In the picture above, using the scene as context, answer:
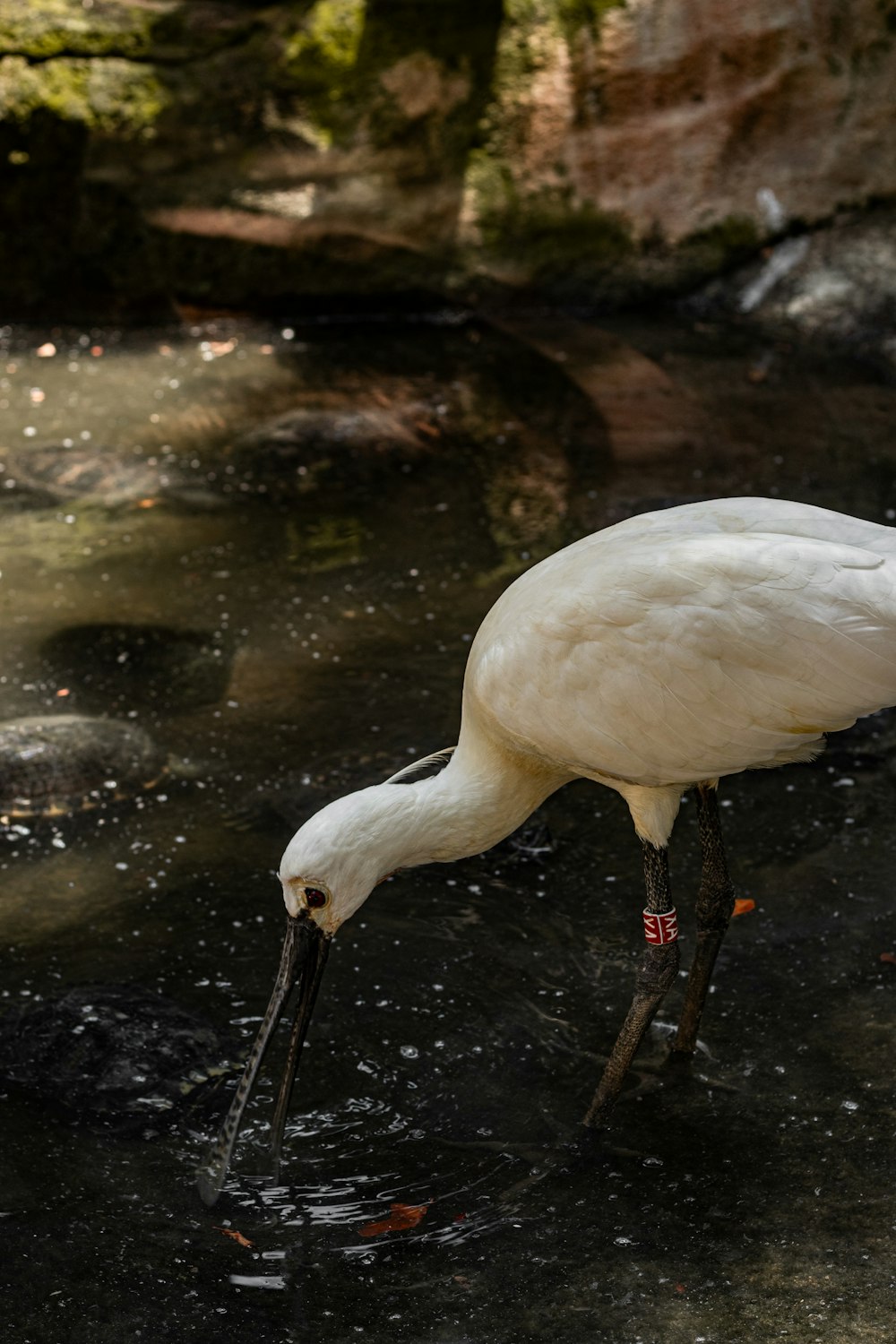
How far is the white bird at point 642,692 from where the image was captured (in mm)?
3305

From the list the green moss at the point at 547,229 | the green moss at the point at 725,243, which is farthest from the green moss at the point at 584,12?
the green moss at the point at 725,243

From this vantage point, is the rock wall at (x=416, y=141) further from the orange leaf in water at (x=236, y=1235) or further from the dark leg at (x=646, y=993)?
the orange leaf in water at (x=236, y=1235)

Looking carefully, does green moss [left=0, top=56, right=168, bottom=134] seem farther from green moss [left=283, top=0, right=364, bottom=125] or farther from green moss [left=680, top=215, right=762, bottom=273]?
green moss [left=680, top=215, right=762, bottom=273]

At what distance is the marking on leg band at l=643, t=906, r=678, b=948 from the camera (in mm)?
3641

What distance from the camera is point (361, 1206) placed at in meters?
3.34

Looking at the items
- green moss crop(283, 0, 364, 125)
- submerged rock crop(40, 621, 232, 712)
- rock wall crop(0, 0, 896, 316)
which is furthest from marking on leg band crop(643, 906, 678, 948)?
green moss crop(283, 0, 364, 125)

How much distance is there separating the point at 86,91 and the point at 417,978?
22.5 ft

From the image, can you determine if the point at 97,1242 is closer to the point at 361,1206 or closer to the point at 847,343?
the point at 361,1206

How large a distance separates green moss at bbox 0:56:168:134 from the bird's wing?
6.75 meters

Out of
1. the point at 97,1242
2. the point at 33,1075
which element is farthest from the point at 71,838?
the point at 97,1242

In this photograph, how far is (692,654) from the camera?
3365mm

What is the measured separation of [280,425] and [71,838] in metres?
3.52

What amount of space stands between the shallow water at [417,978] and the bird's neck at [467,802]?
1.76 ft

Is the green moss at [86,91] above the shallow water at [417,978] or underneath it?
above
